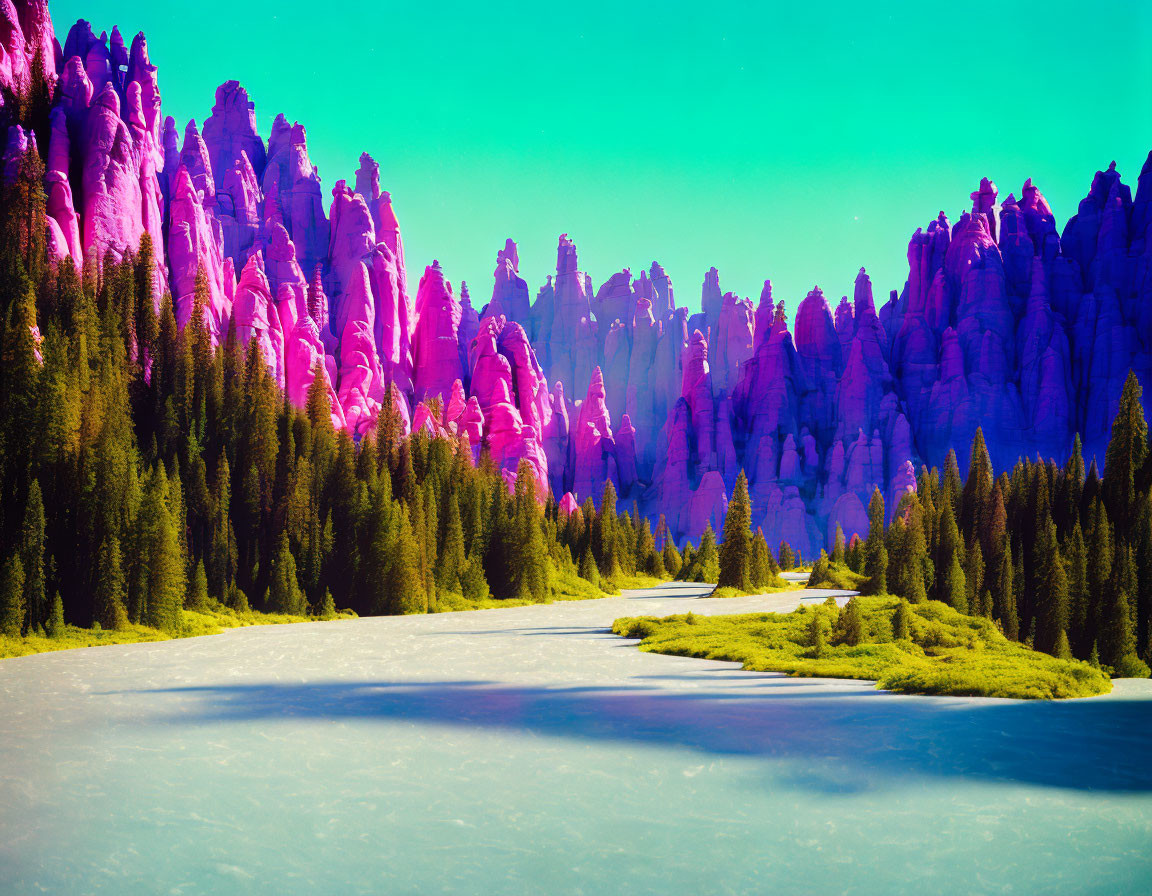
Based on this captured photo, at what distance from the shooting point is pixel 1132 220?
136375 mm

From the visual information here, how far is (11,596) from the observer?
1260 inches

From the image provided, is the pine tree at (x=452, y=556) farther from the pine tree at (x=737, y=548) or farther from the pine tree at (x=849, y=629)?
the pine tree at (x=849, y=629)

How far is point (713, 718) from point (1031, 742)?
6.32 m

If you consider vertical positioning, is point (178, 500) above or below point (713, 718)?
above

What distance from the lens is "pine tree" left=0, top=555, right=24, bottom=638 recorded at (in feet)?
104

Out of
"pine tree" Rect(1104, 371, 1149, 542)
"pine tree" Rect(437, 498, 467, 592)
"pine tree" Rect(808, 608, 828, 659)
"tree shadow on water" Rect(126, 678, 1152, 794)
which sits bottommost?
"tree shadow on water" Rect(126, 678, 1152, 794)

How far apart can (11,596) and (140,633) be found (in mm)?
5941

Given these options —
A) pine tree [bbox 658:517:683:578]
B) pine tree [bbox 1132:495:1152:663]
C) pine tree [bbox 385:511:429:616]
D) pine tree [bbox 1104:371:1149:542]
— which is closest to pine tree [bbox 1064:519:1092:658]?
pine tree [bbox 1132:495:1152:663]

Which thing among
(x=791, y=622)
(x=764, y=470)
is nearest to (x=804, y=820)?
(x=791, y=622)

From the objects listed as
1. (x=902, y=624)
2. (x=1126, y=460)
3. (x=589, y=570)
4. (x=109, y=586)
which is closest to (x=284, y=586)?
(x=109, y=586)

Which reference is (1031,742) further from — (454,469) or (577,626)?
(454,469)

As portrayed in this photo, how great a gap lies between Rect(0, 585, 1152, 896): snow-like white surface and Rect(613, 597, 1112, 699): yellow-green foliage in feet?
3.98

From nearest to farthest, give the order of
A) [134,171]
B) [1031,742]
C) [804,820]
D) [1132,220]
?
[804,820] → [1031,742] → [134,171] → [1132,220]

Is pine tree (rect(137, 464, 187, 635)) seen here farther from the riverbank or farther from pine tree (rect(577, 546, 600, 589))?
pine tree (rect(577, 546, 600, 589))
